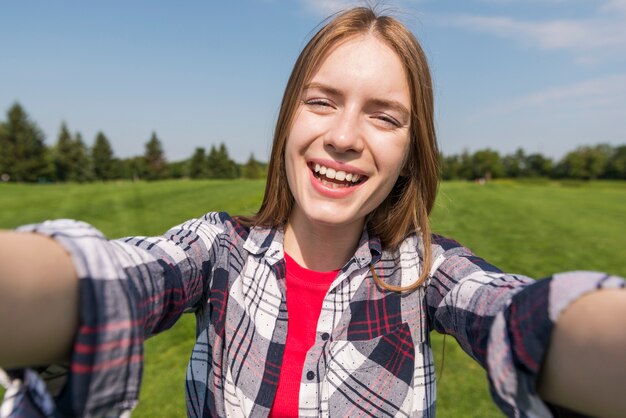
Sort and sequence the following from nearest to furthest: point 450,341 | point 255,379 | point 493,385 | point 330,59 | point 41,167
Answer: point 493,385
point 255,379
point 330,59
point 450,341
point 41,167

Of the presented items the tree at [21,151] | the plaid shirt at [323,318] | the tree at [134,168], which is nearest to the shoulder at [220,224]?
the plaid shirt at [323,318]

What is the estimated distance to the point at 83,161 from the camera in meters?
68.1

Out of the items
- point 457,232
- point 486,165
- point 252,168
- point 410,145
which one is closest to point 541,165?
point 486,165

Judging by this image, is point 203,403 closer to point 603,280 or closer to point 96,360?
point 96,360

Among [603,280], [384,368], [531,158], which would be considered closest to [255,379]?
[384,368]

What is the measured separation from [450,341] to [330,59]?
4.99 meters

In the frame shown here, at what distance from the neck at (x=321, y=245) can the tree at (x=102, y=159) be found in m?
76.8

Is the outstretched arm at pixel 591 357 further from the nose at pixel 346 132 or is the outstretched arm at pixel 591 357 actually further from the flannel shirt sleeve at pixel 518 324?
the nose at pixel 346 132

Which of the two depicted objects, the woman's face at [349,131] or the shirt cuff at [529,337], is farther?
the woman's face at [349,131]

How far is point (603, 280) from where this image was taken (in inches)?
33.3

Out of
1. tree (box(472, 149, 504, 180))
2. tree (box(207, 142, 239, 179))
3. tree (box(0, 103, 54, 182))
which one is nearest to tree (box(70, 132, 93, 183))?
tree (box(0, 103, 54, 182))

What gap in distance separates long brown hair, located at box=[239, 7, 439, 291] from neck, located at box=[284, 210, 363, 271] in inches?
4.4

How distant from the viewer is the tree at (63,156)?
6594 cm

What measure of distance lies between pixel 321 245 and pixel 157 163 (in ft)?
282
